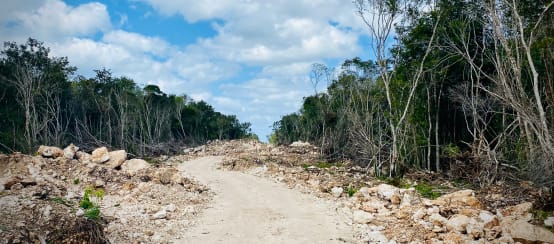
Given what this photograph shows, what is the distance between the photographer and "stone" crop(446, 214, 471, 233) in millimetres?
8133

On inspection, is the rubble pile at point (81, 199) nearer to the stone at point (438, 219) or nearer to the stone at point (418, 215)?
the stone at point (418, 215)

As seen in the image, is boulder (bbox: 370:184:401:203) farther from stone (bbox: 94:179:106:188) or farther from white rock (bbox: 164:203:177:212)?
stone (bbox: 94:179:106:188)

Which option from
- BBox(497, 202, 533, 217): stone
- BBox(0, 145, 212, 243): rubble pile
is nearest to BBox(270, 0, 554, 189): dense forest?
BBox(497, 202, 533, 217): stone

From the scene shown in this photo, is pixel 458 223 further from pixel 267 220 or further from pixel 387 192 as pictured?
pixel 267 220

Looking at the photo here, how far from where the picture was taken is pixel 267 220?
33.7 ft

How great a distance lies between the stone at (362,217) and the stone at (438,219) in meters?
1.55

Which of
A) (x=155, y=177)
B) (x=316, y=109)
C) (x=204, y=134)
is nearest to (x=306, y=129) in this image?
(x=316, y=109)

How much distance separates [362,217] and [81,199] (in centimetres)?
867

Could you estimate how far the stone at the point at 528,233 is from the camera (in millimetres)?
7058

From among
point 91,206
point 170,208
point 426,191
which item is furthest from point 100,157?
point 426,191

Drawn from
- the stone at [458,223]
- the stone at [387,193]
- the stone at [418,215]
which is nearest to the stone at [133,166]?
the stone at [387,193]

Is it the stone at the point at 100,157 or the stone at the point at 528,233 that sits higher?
the stone at the point at 100,157

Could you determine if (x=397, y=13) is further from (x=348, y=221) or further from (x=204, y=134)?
(x=204, y=134)

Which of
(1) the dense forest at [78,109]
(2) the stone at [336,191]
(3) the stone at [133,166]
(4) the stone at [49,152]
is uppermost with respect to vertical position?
(1) the dense forest at [78,109]
